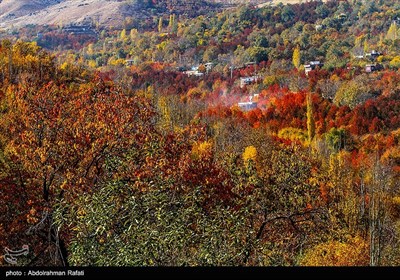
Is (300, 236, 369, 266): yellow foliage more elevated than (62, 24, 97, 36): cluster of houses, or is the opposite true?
(300, 236, 369, 266): yellow foliage

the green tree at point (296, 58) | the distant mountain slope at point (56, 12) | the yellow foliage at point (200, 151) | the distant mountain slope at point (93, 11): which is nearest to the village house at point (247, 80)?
the green tree at point (296, 58)

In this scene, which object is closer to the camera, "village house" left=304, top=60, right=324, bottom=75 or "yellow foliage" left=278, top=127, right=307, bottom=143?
"yellow foliage" left=278, top=127, right=307, bottom=143

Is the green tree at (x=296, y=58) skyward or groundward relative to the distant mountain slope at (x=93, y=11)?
groundward

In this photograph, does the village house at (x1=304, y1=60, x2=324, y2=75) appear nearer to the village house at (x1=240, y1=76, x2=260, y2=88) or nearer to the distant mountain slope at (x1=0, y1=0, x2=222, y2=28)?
the village house at (x1=240, y1=76, x2=260, y2=88)

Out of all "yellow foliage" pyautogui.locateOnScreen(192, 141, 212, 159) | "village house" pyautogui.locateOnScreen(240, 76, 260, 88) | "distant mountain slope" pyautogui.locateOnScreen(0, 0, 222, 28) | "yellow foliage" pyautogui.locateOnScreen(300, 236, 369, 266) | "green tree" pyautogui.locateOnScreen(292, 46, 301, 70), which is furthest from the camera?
"distant mountain slope" pyautogui.locateOnScreen(0, 0, 222, 28)

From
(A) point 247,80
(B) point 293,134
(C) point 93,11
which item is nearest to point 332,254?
(B) point 293,134

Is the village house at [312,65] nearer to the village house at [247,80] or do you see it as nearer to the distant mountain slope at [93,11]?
the village house at [247,80]

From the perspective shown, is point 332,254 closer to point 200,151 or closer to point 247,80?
point 200,151

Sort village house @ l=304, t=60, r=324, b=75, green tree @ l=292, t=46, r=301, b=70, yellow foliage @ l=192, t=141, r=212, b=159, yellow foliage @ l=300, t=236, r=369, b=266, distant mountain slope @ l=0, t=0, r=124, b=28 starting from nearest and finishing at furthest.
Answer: yellow foliage @ l=300, t=236, r=369, b=266, yellow foliage @ l=192, t=141, r=212, b=159, village house @ l=304, t=60, r=324, b=75, green tree @ l=292, t=46, r=301, b=70, distant mountain slope @ l=0, t=0, r=124, b=28

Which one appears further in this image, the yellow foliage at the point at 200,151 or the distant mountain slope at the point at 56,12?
the distant mountain slope at the point at 56,12

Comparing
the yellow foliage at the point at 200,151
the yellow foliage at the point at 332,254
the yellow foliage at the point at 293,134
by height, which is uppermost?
the yellow foliage at the point at 200,151

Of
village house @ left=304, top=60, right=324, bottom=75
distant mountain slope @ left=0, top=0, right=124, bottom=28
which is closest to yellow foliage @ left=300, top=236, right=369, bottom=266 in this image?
village house @ left=304, top=60, right=324, bottom=75
